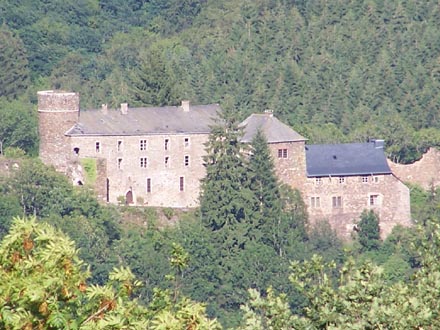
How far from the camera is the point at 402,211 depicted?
62094 mm

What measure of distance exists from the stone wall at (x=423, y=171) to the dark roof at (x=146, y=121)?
6.65 meters

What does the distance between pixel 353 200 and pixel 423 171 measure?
5.05 m

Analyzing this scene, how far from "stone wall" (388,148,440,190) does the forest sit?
22.0 inches

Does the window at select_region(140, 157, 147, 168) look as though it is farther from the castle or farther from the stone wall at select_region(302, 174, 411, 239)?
the stone wall at select_region(302, 174, 411, 239)

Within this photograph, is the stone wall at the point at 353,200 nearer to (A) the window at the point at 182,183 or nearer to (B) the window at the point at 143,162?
(A) the window at the point at 182,183

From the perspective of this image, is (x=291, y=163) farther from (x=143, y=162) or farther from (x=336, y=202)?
(x=143, y=162)

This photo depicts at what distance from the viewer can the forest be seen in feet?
60.1

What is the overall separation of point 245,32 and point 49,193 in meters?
29.5

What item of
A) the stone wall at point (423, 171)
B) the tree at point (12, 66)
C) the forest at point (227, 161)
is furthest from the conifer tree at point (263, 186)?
the tree at point (12, 66)

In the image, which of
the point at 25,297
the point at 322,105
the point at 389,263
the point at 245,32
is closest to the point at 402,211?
the point at 389,263

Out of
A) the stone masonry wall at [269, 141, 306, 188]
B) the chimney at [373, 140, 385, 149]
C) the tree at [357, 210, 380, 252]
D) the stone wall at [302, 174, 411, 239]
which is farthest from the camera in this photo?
the chimney at [373, 140, 385, 149]

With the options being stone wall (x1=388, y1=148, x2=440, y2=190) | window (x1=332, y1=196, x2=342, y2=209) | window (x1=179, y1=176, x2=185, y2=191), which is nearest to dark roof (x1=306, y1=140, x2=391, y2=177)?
window (x1=332, y1=196, x2=342, y2=209)

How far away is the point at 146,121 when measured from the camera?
60.3 m

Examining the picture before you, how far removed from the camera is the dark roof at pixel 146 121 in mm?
58281
